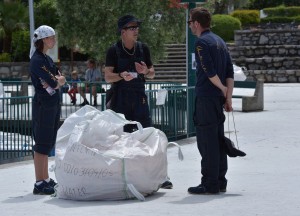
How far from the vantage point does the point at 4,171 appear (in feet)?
37.9

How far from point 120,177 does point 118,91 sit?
4.28 feet

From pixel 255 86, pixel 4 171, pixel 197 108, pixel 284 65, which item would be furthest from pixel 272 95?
pixel 197 108

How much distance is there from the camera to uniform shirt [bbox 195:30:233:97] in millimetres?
8789

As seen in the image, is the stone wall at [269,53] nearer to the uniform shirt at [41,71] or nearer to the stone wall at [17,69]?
the stone wall at [17,69]

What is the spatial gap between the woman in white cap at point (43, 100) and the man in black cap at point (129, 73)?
59 cm

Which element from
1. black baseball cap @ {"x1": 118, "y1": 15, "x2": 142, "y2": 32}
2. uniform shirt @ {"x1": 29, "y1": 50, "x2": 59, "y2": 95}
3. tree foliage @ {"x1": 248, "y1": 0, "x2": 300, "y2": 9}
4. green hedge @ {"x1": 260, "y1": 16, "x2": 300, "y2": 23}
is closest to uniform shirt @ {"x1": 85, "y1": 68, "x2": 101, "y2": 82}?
green hedge @ {"x1": 260, "y1": 16, "x2": 300, "y2": 23}

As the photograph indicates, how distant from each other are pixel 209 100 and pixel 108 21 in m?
17.3

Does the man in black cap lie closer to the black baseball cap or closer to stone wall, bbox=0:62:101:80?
the black baseball cap

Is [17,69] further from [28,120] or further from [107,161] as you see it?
[107,161]

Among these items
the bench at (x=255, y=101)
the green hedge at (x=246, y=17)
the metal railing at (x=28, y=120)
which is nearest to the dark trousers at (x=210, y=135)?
the metal railing at (x=28, y=120)

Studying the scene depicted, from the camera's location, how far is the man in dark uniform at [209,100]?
29.0 feet

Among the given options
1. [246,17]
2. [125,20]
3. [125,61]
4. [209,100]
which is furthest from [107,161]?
[246,17]

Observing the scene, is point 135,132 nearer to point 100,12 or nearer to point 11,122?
A: point 11,122

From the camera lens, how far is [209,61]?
8.78 meters
